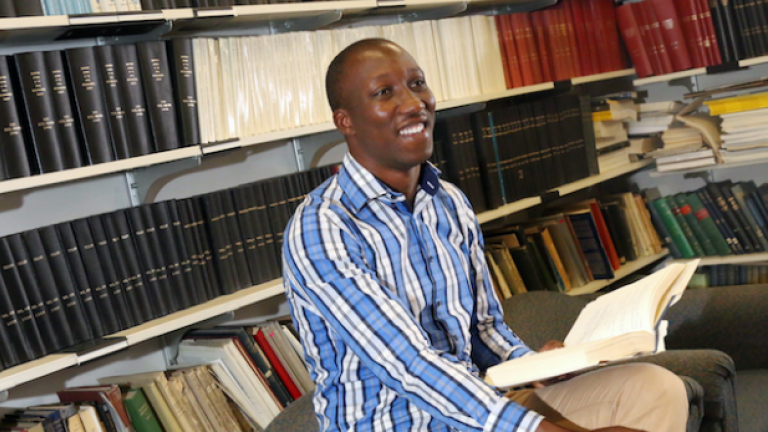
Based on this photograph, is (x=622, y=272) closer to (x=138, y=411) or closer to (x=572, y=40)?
(x=572, y=40)

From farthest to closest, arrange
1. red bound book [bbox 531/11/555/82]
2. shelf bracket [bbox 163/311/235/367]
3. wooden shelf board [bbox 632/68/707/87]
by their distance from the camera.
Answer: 1. wooden shelf board [bbox 632/68/707/87]
2. red bound book [bbox 531/11/555/82]
3. shelf bracket [bbox 163/311/235/367]

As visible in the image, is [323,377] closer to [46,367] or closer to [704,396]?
[46,367]

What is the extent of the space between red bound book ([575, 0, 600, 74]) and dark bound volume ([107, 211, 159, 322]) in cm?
200

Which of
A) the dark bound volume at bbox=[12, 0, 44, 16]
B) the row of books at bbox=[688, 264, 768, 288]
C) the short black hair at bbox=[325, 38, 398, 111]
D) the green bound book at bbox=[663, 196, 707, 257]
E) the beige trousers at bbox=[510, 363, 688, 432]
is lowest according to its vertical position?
the row of books at bbox=[688, 264, 768, 288]

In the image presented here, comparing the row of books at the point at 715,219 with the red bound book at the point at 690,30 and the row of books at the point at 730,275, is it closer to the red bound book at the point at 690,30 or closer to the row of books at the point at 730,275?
the row of books at the point at 730,275

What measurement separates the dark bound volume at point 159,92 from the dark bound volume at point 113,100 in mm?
72

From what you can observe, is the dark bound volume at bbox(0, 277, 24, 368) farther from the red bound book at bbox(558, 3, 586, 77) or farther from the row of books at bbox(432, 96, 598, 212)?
the red bound book at bbox(558, 3, 586, 77)

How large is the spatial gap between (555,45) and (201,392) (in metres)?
1.82

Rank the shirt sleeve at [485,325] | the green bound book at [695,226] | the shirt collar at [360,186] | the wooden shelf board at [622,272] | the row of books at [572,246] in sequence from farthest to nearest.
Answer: the green bound book at [695,226] → the wooden shelf board at [622,272] → the row of books at [572,246] → the shirt sleeve at [485,325] → the shirt collar at [360,186]

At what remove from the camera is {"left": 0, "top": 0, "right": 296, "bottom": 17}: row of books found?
1607 millimetres

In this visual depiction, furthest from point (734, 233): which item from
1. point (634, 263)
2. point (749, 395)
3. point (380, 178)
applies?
point (380, 178)

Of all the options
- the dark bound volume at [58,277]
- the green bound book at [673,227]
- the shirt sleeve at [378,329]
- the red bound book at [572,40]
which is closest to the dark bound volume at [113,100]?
the dark bound volume at [58,277]

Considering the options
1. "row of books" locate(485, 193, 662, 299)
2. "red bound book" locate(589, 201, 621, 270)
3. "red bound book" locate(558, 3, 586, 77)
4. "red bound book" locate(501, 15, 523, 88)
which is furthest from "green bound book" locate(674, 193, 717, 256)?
"red bound book" locate(501, 15, 523, 88)

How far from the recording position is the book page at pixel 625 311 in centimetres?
113
